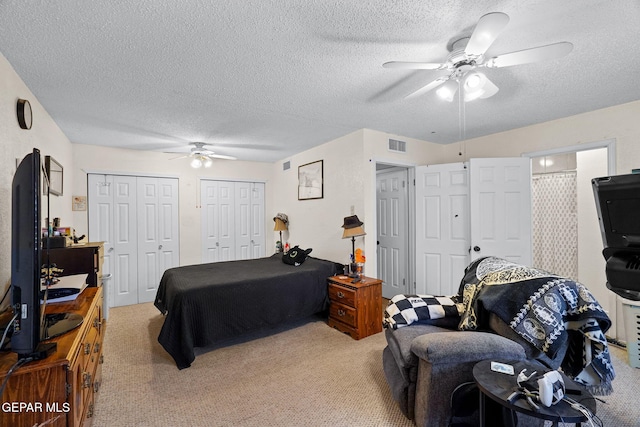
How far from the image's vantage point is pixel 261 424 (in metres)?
1.79

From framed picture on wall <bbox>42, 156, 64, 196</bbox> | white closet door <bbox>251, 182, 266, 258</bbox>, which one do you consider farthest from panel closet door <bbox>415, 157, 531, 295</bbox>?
framed picture on wall <bbox>42, 156, 64, 196</bbox>

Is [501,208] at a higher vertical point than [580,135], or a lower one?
lower

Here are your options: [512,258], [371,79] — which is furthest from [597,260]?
[371,79]

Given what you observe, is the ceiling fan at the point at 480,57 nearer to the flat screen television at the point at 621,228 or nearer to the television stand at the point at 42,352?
the flat screen television at the point at 621,228

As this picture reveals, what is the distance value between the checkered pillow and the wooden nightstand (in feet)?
2.37

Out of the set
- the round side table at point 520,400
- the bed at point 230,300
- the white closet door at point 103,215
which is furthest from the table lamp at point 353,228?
the white closet door at point 103,215

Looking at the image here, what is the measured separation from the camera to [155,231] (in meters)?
4.52

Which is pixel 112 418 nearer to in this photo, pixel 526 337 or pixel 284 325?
pixel 284 325

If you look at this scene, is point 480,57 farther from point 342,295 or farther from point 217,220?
point 217,220

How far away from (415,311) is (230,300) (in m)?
1.74

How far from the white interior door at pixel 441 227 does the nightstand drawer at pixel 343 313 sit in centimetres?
131

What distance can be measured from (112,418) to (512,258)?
4018mm

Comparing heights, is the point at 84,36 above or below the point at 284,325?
above

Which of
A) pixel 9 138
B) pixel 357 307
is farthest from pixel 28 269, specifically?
pixel 357 307
